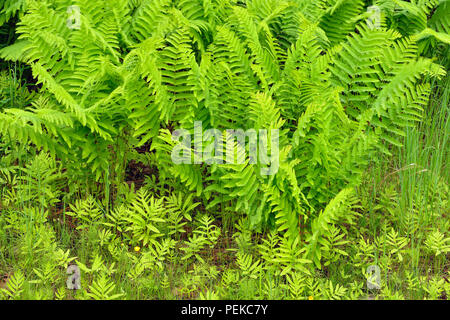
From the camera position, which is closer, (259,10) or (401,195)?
(401,195)

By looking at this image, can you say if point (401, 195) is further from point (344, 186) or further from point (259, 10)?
point (259, 10)

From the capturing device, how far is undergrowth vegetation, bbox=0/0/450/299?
2.72 meters

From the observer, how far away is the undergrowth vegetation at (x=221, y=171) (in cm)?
272

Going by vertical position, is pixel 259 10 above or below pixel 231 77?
above

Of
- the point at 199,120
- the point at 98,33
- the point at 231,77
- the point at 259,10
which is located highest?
the point at 259,10

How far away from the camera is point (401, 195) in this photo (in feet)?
10.4

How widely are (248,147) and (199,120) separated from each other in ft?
1.25

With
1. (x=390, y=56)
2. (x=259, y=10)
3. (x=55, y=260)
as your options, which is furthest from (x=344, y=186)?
(x=55, y=260)

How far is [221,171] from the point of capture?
9.61 ft

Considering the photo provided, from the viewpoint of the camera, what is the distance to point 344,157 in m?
2.93

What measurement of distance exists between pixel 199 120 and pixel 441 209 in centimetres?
158
